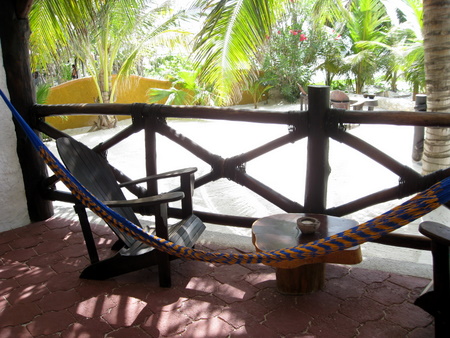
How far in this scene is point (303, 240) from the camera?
2504mm

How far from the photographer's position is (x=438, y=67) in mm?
4602

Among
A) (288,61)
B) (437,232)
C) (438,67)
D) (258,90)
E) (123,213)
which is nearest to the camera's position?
(437,232)

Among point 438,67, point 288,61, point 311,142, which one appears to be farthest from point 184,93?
point 311,142

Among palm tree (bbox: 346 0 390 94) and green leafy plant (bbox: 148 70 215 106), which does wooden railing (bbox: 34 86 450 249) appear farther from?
palm tree (bbox: 346 0 390 94)

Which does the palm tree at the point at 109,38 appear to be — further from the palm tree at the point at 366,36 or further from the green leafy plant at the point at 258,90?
the palm tree at the point at 366,36

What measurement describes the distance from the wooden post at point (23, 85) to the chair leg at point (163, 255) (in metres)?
1.79

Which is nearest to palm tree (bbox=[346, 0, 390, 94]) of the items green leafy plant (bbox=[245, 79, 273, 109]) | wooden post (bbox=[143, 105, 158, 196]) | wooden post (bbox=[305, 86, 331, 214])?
green leafy plant (bbox=[245, 79, 273, 109])

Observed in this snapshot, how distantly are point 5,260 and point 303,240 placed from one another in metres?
2.23

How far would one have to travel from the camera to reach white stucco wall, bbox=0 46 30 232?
3791 mm

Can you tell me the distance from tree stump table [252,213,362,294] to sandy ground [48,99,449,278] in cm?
56

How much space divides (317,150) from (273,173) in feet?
16.5

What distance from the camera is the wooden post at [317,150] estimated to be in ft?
9.66

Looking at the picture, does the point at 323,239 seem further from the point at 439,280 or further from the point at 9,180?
the point at 9,180

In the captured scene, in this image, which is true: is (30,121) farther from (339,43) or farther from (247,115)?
(339,43)
